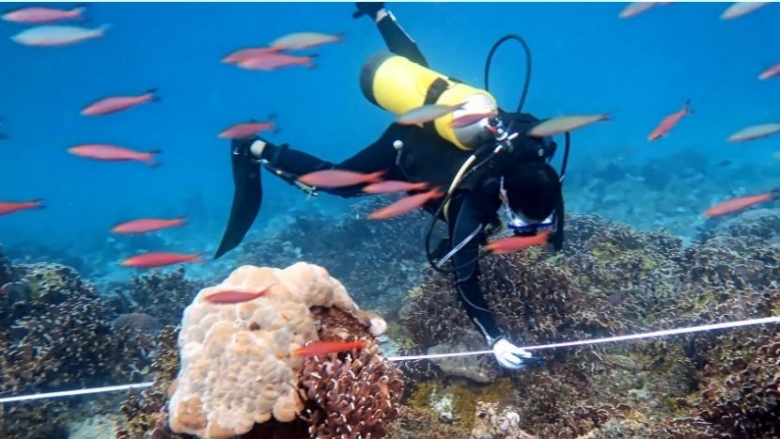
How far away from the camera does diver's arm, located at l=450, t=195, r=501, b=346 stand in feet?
15.1

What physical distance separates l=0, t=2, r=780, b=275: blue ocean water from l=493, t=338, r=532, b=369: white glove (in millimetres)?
17420

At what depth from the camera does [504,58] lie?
8138cm

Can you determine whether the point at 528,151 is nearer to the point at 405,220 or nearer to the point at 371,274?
the point at 371,274

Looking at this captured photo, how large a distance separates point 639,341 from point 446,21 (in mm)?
84971

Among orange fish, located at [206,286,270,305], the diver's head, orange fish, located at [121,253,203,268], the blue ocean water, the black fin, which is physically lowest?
the blue ocean water

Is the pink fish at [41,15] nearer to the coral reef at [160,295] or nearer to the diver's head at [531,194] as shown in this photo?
the diver's head at [531,194]

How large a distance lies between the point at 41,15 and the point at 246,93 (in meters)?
91.8

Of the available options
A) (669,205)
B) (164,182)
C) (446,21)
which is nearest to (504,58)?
(446,21)

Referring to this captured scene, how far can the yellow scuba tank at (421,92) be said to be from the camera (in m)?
4.95

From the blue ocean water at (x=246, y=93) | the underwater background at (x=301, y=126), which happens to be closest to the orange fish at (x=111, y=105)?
the underwater background at (x=301, y=126)

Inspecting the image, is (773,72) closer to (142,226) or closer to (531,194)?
(531,194)

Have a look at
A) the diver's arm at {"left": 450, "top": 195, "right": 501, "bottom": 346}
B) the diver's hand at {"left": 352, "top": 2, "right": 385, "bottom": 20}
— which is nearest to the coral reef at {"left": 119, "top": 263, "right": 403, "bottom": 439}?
the diver's arm at {"left": 450, "top": 195, "right": 501, "bottom": 346}

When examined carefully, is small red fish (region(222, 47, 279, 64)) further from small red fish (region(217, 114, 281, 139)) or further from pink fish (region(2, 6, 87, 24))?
pink fish (region(2, 6, 87, 24))

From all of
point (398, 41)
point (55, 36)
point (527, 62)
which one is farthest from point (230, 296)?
point (398, 41)
